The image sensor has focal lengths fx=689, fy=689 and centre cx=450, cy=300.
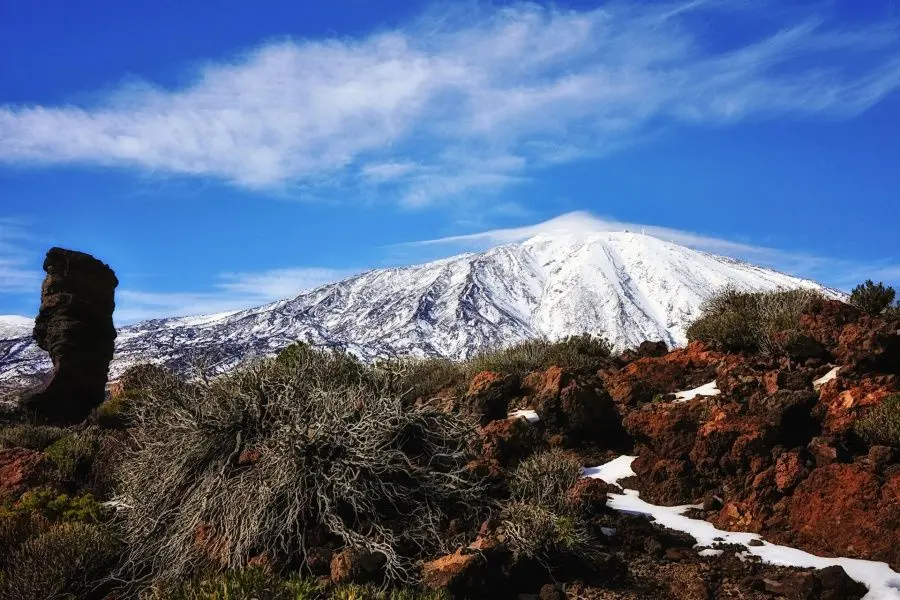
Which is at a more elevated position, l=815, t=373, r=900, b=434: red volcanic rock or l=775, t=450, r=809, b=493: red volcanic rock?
l=815, t=373, r=900, b=434: red volcanic rock

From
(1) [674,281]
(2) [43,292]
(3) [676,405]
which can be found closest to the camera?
(3) [676,405]

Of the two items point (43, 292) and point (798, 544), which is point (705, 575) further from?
point (43, 292)

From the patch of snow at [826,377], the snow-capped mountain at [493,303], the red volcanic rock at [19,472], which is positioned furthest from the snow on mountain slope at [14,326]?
the patch of snow at [826,377]

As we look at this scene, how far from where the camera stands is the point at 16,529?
18.3 feet

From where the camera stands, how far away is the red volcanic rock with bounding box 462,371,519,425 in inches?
325

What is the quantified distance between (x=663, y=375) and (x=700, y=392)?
0.84m

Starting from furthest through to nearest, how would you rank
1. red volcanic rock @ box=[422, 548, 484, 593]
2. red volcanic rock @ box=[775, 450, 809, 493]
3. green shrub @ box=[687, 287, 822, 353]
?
green shrub @ box=[687, 287, 822, 353]
red volcanic rock @ box=[775, 450, 809, 493]
red volcanic rock @ box=[422, 548, 484, 593]

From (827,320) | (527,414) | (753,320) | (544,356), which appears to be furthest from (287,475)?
(753,320)

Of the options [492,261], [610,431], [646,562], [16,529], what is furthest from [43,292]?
[492,261]

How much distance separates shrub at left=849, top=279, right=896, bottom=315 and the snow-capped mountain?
57500 mm

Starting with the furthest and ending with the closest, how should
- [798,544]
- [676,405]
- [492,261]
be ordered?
1. [492,261]
2. [676,405]
3. [798,544]

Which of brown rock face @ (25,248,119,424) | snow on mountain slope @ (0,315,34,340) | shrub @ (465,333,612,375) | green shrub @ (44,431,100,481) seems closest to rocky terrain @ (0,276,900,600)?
green shrub @ (44,431,100,481)

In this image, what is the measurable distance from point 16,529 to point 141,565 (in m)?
1.19

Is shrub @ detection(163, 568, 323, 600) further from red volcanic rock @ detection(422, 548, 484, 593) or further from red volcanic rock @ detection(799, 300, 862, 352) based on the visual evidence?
red volcanic rock @ detection(799, 300, 862, 352)
